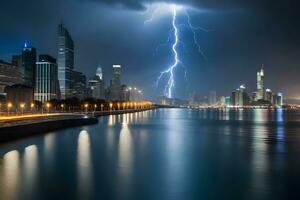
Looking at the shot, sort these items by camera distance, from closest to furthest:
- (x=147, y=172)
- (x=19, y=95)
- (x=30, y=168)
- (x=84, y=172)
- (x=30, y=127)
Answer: (x=84, y=172) → (x=147, y=172) → (x=30, y=168) → (x=30, y=127) → (x=19, y=95)

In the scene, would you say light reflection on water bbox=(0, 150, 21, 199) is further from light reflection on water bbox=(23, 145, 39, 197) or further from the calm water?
light reflection on water bbox=(23, 145, 39, 197)

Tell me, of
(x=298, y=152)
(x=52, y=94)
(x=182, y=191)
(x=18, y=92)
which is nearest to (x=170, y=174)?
(x=182, y=191)

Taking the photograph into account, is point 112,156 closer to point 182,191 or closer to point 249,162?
point 249,162

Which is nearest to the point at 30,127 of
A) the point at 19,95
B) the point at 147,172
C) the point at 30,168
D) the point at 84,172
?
the point at 30,168

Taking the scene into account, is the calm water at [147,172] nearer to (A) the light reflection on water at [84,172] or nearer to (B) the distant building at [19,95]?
(A) the light reflection on water at [84,172]

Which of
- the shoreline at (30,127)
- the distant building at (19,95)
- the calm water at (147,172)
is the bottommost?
the calm water at (147,172)

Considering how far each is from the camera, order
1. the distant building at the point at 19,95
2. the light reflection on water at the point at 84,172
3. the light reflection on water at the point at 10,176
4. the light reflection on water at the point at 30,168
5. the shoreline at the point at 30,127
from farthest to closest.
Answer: the distant building at the point at 19,95, the shoreline at the point at 30,127, the light reflection on water at the point at 30,168, the light reflection on water at the point at 84,172, the light reflection on water at the point at 10,176

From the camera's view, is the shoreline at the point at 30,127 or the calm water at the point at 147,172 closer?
the calm water at the point at 147,172

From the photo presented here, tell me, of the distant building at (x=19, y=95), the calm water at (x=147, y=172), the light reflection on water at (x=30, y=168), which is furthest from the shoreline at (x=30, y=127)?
the distant building at (x=19, y=95)

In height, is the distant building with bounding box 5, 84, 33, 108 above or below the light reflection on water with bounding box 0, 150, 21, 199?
above

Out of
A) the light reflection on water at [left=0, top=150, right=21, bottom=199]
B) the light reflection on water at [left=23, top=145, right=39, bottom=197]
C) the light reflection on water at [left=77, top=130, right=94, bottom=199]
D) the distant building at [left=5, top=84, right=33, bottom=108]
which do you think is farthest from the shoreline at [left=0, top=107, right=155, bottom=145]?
the distant building at [left=5, top=84, right=33, bottom=108]

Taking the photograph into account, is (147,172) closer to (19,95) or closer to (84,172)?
(84,172)
